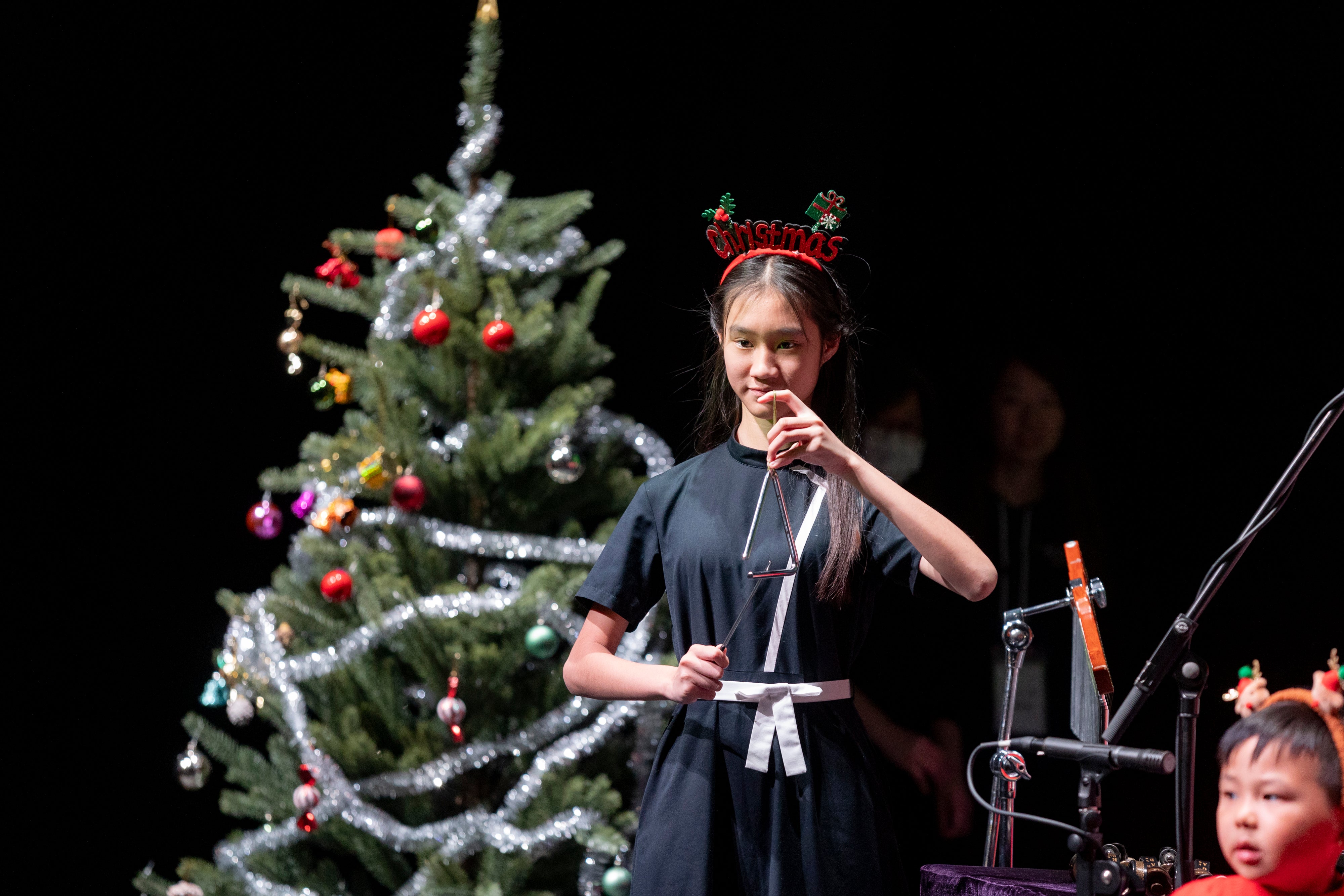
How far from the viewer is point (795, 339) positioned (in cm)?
161

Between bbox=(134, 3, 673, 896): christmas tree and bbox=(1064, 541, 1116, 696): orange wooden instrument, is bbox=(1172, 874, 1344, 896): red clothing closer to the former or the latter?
bbox=(1064, 541, 1116, 696): orange wooden instrument

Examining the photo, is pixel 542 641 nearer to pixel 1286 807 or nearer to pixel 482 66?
pixel 482 66

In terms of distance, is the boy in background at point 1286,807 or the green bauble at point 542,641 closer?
the boy in background at point 1286,807

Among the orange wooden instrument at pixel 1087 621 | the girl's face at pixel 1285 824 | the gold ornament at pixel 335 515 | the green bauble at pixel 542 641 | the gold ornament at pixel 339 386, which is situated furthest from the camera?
the gold ornament at pixel 339 386

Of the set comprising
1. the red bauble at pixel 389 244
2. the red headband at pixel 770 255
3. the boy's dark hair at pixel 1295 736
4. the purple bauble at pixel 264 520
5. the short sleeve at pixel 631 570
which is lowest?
the boy's dark hair at pixel 1295 736

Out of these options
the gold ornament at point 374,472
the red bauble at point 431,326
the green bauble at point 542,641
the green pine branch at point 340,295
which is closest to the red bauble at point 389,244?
the green pine branch at point 340,295

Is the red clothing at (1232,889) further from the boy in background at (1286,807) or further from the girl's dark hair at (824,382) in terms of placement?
the girl's dark hair at (824,382)

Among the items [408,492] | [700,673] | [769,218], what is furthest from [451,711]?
[769,218]

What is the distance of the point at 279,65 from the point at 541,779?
2.17 meters

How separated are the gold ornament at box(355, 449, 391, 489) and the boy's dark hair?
1826mm

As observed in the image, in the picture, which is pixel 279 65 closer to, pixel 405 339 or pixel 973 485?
pixel 405 339

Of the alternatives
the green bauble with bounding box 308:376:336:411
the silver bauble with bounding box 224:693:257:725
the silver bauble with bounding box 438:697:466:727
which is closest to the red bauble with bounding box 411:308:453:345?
the green bauble with bounding box 308:376:336:411

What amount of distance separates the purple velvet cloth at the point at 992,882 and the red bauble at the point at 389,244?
1814 millimetres

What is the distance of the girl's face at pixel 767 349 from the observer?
160 centimetres
